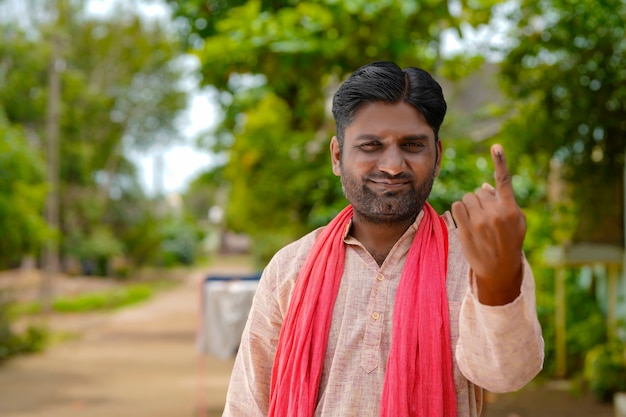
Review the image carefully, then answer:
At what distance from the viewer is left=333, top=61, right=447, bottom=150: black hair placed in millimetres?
2115

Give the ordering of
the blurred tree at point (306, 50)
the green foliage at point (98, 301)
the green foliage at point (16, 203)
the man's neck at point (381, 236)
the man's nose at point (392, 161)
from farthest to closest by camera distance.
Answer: the green foliage at point (98, 301), the green foliage at point (16, 203), the blurred tree at point (306, 50), the man's neck at point (381, 236), the man's nose at point (392, 161)

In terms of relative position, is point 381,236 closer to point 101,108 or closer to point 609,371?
point 609,371

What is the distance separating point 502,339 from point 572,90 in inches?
313

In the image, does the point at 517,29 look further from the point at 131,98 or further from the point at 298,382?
the point at 131,98

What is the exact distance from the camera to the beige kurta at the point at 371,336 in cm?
179

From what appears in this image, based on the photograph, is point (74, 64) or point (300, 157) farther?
point (74, 64)

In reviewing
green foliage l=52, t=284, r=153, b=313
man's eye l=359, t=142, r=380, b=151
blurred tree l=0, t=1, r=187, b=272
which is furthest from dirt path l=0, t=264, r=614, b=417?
blurred tree l=0, t=1, r=187, b=272

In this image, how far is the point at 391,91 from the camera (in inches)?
83.1

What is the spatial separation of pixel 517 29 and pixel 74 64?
26.9m

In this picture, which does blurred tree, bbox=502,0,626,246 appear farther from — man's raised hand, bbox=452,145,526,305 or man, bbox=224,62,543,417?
man's raised hand, bbox=452,145,526,305

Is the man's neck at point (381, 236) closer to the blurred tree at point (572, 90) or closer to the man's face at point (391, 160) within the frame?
the man's face at point (391, 160)

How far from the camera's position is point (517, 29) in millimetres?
9383

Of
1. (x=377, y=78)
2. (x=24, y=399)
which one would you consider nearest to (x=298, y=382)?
(x=377, y=78)

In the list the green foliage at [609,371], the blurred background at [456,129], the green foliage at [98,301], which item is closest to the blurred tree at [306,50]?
the blurred background at [456,129]
